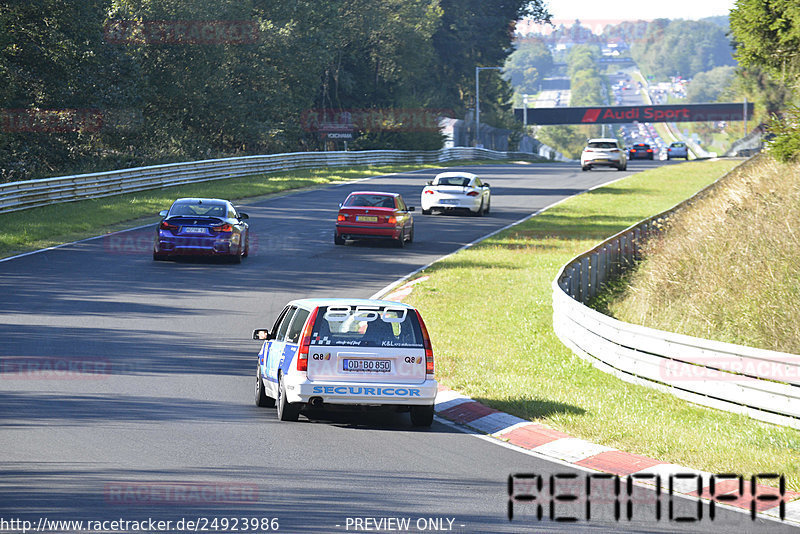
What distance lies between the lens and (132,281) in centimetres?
2272

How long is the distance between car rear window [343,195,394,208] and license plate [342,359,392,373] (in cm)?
1811

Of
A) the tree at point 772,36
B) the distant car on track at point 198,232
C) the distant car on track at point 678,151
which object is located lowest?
the distant car on track at point 678,151

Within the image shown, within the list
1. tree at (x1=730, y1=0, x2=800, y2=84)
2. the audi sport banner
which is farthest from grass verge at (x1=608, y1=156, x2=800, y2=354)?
the audi sport banner

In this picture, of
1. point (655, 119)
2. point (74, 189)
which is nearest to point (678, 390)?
point (74, 189)

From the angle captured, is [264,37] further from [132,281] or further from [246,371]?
[246,371]

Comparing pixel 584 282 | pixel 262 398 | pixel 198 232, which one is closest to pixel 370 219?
pixel 198 232

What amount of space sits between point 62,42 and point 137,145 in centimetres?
888

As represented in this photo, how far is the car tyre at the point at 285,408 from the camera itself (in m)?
11.8

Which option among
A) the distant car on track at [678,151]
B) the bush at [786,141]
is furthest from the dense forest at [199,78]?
the bush at [786,141]

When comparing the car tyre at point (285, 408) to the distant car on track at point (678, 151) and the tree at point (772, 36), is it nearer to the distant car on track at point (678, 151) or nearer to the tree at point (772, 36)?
the tree at point (772, 36)

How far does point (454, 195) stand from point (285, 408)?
2711 centimetres

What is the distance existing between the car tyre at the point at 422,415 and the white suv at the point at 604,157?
51762 millimetres

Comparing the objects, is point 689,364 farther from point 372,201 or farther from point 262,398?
point 372,201

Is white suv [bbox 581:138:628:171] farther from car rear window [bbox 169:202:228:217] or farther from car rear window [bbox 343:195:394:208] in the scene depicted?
car rear window [bbox 169:202:228:217]
